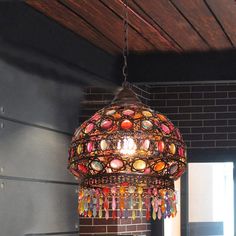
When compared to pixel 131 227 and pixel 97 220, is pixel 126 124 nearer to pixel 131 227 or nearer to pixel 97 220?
pixel 97 220

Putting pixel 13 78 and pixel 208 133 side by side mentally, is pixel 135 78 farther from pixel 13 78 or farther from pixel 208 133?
pixel 13 78

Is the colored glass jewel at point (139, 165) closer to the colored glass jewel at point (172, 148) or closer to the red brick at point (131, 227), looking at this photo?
the colored glass jewel at point (172, 148)

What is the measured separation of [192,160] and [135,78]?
1.05 m

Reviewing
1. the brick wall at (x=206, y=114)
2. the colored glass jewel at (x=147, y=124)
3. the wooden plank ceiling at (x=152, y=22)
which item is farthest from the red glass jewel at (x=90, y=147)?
the brick wall at (x=206, y=114)

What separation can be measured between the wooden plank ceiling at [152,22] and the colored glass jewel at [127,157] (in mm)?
1230

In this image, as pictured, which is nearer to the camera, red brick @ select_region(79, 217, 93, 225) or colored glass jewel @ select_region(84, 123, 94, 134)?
colored glass jewel @ select_region(84, 123, 94, 134)

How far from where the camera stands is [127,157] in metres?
2.65

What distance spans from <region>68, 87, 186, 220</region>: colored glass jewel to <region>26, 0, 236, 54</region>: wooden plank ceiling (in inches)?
48.4

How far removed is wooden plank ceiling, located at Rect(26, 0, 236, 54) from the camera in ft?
12.7

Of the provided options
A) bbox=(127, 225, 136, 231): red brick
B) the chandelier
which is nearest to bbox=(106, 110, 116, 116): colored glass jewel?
the chandelier

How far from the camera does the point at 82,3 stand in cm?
387

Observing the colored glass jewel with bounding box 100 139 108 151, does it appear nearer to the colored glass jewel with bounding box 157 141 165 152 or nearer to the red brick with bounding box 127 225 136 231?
the colored glass jewel with bounding box 157 141 165 152

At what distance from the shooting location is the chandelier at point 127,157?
2641 mm

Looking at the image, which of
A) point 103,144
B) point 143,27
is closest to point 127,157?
point 103,144
